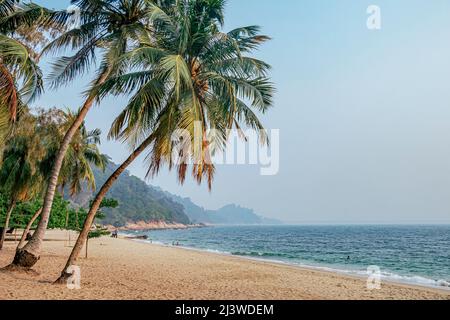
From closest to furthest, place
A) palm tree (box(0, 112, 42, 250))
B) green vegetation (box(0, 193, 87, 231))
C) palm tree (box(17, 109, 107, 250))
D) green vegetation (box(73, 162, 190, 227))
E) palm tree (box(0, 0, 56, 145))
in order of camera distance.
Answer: palm tree (box(0, 0, 56, 145)) < palm tree (box(17, 109, 107, 250)) < palm tree (box(0, 112, 42, 250)) < green vegetation (box(0, 193, 87, 231)) < green vegetation (box(73, 162, 190, 227))

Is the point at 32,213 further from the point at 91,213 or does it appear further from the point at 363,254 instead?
the point at 363,254

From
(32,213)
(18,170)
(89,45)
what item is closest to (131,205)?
(32,213)

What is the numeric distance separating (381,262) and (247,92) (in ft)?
94.2

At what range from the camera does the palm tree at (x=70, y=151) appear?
1551 centimetres

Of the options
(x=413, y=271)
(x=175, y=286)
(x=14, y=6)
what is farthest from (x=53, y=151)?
(x=413, y=271)

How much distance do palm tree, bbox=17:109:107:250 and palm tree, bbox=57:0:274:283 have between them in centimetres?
727

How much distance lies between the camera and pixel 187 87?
8.99 m

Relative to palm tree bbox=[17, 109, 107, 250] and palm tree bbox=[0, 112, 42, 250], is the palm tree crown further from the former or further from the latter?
palm tree bbox=[0, 112, 42, 250]

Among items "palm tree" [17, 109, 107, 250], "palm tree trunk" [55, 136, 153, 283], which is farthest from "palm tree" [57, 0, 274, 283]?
"palm tree" [17, 109, 107, 250]

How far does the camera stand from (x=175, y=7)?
10398 millimetres

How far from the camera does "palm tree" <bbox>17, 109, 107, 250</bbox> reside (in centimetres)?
1551

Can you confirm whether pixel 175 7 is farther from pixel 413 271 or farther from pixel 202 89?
pixel 413 271

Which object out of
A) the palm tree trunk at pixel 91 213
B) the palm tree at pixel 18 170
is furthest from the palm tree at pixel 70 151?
the palm tree trunk at pixel 91 213
